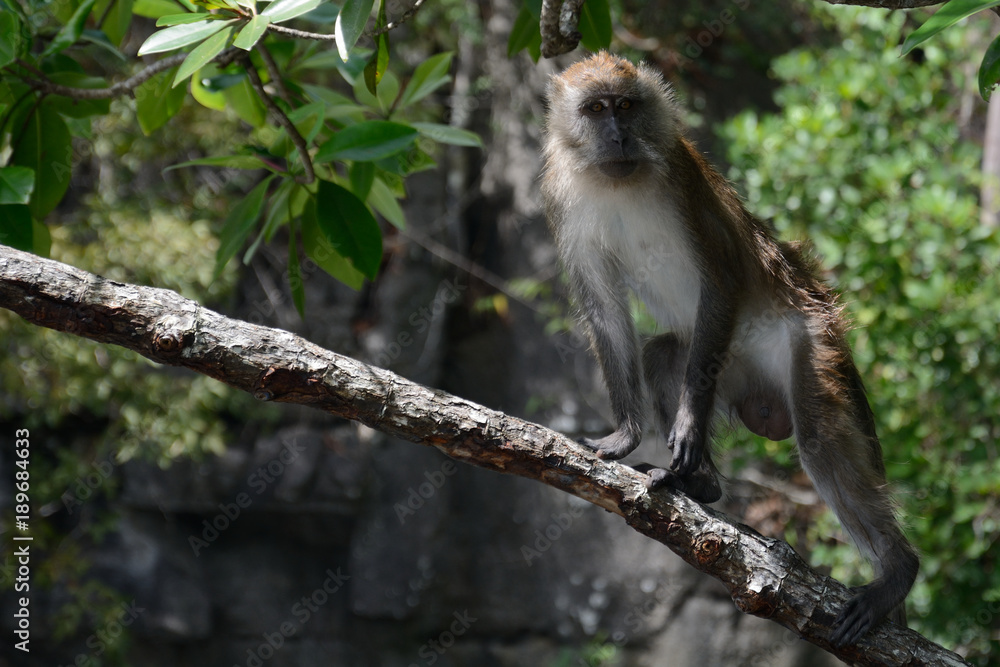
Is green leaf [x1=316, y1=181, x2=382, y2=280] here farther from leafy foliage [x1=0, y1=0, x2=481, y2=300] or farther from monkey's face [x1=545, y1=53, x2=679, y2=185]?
monkey's face [x1=545, y1=53, x2=679, y2=185]

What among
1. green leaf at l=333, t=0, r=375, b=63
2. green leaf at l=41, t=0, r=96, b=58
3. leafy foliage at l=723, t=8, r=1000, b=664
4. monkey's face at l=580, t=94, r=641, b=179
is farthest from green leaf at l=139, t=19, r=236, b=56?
leafy foliage at l=723, t=8, r=1000, b=664

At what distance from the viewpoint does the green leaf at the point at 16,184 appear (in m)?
2.85

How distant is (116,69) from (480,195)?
3.59 meters

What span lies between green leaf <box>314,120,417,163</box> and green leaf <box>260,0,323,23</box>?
551 mm

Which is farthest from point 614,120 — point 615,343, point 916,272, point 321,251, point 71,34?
point 916,272

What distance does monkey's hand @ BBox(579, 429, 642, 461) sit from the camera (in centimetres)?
361

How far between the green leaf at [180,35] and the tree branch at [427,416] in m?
0.78

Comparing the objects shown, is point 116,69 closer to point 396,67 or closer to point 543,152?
point 396,67

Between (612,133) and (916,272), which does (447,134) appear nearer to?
(612,133)

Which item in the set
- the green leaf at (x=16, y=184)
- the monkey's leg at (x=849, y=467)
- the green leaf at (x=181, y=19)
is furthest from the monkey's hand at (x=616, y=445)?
the green leaf at (x=16, y=184)

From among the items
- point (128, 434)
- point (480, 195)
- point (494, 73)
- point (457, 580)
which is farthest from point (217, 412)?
point (494, 73)

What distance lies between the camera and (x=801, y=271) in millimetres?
4125

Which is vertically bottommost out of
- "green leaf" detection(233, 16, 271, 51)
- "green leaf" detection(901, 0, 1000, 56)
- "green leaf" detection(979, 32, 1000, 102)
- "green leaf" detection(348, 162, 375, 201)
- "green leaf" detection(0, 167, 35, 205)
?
"green leaf" detection(0, 167, 35, 205)

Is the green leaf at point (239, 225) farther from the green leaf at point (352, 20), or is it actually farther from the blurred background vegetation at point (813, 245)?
the blurred background vegetation at point (813, 245)
